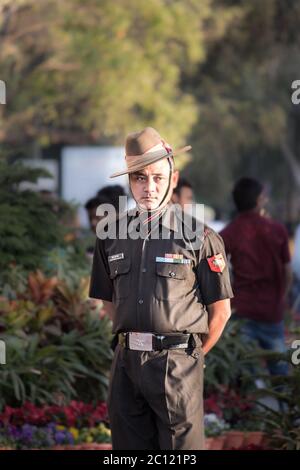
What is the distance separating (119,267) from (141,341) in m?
0.41

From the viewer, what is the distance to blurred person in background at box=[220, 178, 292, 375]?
30.6 feet

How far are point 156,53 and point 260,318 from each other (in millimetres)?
13669

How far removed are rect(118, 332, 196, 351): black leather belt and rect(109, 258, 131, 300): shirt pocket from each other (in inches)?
8.4

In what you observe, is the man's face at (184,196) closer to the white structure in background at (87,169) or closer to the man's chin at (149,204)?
the man's chin at (149,204)

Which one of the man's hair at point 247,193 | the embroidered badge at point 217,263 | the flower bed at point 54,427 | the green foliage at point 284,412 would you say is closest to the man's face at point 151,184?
the embroidered badge at point 217,263

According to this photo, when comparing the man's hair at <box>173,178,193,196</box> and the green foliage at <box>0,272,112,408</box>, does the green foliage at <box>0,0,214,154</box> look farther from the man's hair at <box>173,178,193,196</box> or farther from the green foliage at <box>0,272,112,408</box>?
the green foliage at <box>0,272,112,408</box>

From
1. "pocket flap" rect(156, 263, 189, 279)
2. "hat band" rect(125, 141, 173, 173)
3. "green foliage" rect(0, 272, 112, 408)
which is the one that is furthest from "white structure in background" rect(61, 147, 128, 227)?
"pocket flap" rect(156, 263, 189, 279)

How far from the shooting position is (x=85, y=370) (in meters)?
8.45

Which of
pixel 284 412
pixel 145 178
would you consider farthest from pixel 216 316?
pixel 284 412

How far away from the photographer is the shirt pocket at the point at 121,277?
5637 mm

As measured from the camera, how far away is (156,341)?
18.0ft

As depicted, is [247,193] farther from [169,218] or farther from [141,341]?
[141,341]
